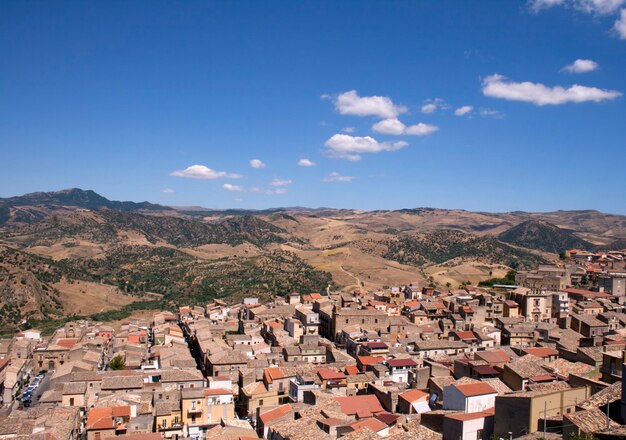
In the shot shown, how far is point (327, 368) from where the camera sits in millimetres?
36188

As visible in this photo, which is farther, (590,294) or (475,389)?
→ (590,294)

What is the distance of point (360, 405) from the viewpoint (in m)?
28.7

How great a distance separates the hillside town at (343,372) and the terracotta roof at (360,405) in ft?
0.22

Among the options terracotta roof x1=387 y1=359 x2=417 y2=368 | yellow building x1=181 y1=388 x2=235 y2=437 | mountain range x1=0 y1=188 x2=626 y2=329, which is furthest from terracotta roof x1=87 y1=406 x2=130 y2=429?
mountain range x1=0 y1=188 x2=626 y2=329

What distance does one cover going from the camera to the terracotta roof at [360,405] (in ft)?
91.5

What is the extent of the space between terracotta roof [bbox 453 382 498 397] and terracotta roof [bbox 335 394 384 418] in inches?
198

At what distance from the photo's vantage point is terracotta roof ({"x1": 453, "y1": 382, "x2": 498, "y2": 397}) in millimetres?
24953

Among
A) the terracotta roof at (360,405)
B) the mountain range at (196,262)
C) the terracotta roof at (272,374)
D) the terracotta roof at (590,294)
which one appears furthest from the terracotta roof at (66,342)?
the terracotta roof at (590,294)

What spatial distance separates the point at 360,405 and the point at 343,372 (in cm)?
694

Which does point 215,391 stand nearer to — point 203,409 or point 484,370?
point 203,409

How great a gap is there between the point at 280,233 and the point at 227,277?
333 ft

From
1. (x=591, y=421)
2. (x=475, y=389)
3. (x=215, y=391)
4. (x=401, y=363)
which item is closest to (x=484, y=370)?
(x=475, y=389)

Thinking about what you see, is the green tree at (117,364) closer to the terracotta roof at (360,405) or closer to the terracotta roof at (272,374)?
the terracotta roof at (272,374)

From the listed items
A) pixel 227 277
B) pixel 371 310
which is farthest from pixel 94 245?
pixel 371 310
